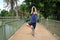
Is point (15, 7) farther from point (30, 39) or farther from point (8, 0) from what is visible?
point (30, 39)

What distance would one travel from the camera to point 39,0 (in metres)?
59.7

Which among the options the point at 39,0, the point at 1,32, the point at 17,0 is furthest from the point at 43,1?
the point at 1,32

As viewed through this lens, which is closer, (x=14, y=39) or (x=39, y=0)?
(x=14, y=39)

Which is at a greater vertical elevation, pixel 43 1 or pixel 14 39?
pixel 43 1

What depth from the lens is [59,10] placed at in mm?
46562

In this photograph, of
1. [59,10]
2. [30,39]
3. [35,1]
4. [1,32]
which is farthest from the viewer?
[35,1]

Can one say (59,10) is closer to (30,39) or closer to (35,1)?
(35,1)

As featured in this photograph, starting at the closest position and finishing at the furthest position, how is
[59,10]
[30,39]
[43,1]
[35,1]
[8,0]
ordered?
[30,39] → [59,10] → [43,1] → [35,1] → [8,0]

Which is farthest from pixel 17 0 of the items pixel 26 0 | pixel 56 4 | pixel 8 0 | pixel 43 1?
pixel 56 4

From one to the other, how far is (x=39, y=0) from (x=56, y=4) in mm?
12328

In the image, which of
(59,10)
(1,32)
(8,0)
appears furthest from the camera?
(8,0)

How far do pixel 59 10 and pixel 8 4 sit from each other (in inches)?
1511

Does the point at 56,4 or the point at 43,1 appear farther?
the point at 43,1

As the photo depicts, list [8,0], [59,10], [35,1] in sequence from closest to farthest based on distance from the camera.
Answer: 1. [59,10]
2. [35,1]
3. [8,0]
